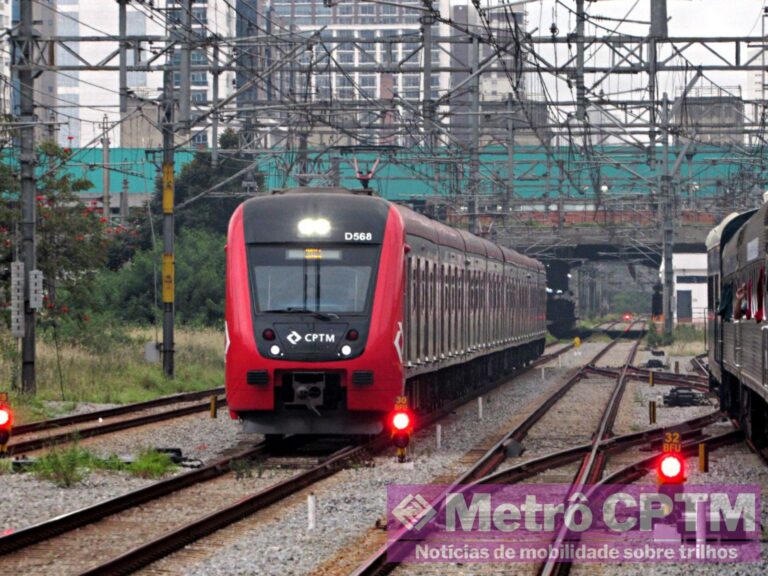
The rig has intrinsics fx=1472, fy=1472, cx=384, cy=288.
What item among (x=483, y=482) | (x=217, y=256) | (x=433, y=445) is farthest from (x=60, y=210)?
(x=483, y=482)

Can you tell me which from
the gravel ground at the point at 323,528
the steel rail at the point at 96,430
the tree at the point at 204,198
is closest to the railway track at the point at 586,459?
the gravel ground at the point at 323,528

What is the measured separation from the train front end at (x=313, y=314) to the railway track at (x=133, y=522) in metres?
1.07

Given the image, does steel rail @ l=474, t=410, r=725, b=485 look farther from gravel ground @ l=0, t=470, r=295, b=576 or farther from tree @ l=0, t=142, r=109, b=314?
tree @ l=0, t=142, r=109, b=314

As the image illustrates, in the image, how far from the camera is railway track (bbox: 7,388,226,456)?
749 inches

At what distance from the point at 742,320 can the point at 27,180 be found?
40.8ft

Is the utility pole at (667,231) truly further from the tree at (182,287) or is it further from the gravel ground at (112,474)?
the gravel ground at (112,474)

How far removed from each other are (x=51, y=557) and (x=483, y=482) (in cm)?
524

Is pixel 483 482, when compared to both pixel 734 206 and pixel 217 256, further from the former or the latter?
pixel 734 206

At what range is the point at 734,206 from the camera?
5591 centimetres

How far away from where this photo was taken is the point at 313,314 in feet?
58.8

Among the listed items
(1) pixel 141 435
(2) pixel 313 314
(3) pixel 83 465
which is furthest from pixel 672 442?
(1) pixel 141 435

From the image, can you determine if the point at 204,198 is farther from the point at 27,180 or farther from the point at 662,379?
the point at 27,180

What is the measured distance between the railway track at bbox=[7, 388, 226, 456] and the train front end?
2.44m

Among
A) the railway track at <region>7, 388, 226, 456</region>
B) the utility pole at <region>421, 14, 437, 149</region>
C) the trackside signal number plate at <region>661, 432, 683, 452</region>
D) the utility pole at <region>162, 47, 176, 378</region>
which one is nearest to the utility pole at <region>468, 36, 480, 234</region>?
the utility pole at <region>421, 14, 437, 149</region>
